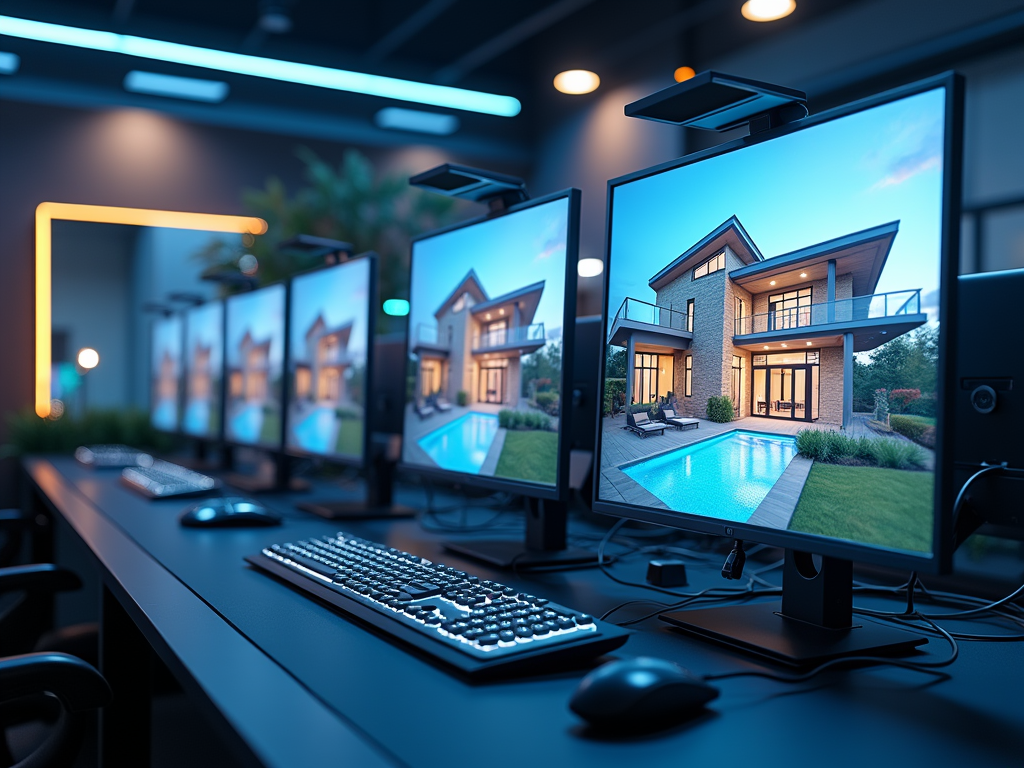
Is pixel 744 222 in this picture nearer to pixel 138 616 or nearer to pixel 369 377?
pixel 138 616

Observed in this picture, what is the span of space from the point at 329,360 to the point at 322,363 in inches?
1.7

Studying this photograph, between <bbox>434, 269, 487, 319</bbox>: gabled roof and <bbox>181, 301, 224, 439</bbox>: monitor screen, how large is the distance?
5.42 feet

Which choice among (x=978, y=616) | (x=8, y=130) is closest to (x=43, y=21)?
(x=8, y=130)

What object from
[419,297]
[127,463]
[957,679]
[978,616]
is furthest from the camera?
[127,463]

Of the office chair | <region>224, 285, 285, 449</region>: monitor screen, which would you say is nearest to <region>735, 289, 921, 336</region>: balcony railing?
the office chair

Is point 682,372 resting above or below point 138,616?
above

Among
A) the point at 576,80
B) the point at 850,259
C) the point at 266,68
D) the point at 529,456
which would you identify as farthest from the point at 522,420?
the point at 266,68

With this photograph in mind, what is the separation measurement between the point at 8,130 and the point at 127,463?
3004 mm

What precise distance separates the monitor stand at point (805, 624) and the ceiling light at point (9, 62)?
5.41 meters

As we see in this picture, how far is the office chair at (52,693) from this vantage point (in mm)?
1013

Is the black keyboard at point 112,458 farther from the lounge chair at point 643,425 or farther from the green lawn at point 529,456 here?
the lounge chair at point 643,425

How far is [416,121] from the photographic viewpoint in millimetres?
6047

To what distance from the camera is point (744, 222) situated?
3.33 ft

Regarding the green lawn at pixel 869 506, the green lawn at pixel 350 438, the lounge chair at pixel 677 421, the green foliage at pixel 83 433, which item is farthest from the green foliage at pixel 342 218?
the green lawn at pixel 869 506
